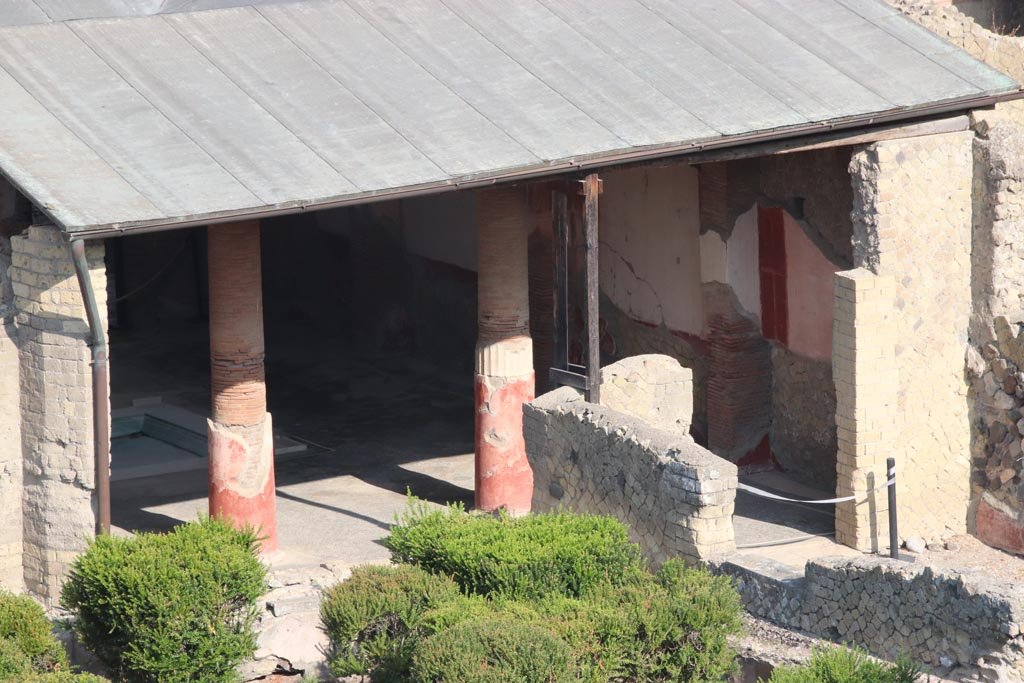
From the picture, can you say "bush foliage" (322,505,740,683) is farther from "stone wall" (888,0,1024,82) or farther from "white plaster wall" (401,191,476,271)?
"white plaster wall" (401,191,476,271)

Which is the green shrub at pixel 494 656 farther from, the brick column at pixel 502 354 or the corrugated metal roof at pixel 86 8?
the corrugated metal roof at pixel 86 8

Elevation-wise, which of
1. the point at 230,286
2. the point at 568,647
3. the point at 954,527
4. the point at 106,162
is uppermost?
the point at 106,162

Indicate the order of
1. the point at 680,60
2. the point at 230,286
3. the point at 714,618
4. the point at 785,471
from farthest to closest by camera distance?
the point at 785,471
the point at 680,60
the point at 230,286
the point at 714,618

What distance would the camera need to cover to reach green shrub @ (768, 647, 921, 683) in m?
8.60

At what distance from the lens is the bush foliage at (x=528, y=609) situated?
28.0ft

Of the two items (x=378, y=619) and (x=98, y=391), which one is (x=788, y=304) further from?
(x=378, y=619)

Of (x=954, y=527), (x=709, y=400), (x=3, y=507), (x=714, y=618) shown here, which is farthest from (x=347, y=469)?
(x=714, y=618)

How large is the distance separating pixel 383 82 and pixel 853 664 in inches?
227

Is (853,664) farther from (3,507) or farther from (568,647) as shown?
(3,507)

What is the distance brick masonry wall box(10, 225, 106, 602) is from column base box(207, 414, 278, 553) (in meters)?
1.24

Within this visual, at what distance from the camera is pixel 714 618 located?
9.19m

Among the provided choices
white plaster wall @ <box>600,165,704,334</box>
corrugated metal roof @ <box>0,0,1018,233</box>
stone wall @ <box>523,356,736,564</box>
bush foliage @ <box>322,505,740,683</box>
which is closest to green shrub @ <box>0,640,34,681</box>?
bush foliage @ <box>322,505,740,683</box>

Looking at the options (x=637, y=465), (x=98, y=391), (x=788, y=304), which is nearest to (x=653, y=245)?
(x=788, y=304)

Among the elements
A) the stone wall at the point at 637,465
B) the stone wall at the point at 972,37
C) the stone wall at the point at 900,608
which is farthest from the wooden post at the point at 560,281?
the stone wall at the point at 972,37
